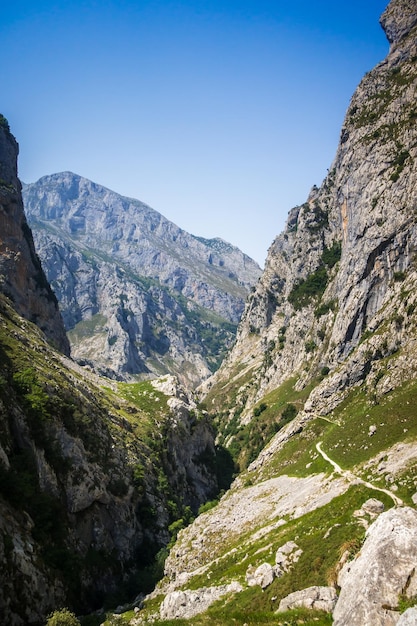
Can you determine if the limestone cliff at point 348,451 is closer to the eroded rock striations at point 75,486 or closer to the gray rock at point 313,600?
the gray rock at point 313,600

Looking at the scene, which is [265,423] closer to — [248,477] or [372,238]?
[248,477]

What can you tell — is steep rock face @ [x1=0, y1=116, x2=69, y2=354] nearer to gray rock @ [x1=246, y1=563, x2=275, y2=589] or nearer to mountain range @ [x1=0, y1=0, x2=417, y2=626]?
mountain range @ [x1=0, y1=0, x2=417, y2=626]

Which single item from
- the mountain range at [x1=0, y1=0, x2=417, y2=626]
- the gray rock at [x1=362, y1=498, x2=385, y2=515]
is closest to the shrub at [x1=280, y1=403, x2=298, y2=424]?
the mountain range at [x1=0, y1=0, x2=417, y2=626]

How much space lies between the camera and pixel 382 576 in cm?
2403

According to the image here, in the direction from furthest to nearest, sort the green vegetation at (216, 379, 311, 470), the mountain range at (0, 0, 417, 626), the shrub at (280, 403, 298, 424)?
the green vegetation at (216, 379, 311, 470) → the shrub at (280, 403, 298, 424) → the mountain range at (0, 0, 417, 626)

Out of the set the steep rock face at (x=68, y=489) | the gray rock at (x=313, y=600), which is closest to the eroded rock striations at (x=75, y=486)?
the steep rock face at (x=68, y=489)

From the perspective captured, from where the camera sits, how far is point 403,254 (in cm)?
12975

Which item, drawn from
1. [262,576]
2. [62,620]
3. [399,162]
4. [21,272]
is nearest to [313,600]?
[262,576]

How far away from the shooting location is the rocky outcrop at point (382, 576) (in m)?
22.8

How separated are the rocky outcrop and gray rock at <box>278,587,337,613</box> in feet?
11.2

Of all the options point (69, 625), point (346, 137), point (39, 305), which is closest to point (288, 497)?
point (69, 625)

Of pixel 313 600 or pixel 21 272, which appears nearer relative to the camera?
pixel 313 600

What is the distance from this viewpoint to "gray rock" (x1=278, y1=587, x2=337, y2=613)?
2882cm

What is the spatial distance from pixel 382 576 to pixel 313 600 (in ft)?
29.4
